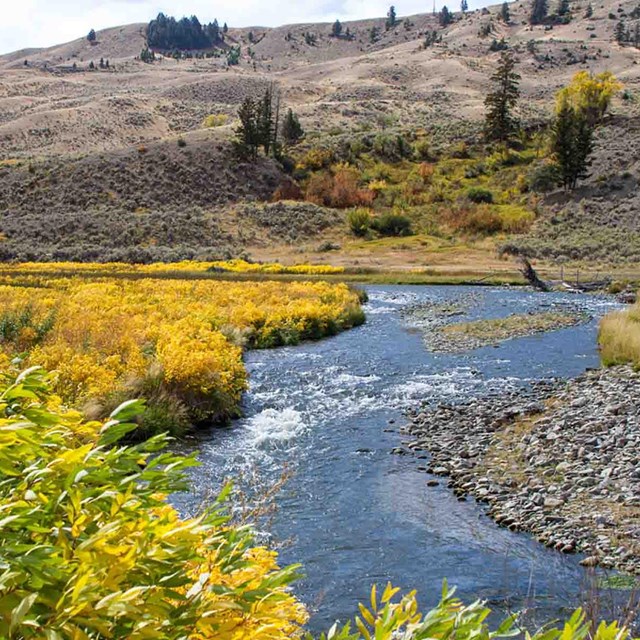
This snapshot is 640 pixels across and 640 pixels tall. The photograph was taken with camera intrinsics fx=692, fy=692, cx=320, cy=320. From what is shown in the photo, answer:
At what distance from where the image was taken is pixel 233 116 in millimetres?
119875

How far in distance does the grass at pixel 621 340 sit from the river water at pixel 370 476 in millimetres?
636

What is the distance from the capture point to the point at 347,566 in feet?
27.4

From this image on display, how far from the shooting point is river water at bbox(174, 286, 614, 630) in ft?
26.3

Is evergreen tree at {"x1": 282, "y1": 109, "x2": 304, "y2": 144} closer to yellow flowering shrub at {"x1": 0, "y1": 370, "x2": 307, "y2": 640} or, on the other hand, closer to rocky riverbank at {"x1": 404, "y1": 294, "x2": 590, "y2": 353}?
rocky riverbank at {"x1": 404, "y1": 294, "x2": 590, "y2": 353}

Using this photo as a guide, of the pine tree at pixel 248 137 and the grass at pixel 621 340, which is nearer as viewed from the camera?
the grass at pixel 621 340

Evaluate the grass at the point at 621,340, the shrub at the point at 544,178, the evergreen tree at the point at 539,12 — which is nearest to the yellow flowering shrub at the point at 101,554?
the grass at the point at 621,340

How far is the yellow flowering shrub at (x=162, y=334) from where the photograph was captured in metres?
13.3

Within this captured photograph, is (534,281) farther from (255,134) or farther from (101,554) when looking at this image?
(255,134)

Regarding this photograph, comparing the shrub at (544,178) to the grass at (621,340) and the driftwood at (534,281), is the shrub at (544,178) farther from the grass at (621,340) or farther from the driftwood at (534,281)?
the grass at (621,340)

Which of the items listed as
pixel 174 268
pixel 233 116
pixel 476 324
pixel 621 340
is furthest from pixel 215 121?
pixel 621 340

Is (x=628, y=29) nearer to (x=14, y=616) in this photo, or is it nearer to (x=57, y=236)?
(x=57, y=236)

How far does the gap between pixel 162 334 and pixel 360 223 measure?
157 feet

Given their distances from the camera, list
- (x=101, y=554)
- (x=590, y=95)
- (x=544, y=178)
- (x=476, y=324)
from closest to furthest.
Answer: (x=101, y=554)
(x=476, y=324)
(x=544, y=178)
(x=590, y=95)

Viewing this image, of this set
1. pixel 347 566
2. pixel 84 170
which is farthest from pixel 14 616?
pixel 84 170
